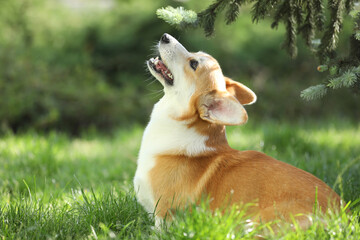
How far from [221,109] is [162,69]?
0.68 metres

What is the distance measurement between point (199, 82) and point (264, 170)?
2.50 feet

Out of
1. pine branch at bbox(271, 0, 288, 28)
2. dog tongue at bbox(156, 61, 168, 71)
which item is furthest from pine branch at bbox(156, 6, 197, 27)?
pine branch at bbox(271, 0, 288, 28)

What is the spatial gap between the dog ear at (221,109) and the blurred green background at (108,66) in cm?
377

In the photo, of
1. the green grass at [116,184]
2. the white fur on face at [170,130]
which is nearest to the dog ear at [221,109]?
the white fur on face at [170,130]

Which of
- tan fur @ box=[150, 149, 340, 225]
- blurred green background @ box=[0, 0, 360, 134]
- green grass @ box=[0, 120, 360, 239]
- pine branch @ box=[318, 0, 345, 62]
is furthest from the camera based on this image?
blurred green background @ box=[0, 0, 360, 134]

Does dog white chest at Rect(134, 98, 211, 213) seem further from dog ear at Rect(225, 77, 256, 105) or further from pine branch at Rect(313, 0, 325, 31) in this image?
pine branch at Rect(313, 0, 325, 31)

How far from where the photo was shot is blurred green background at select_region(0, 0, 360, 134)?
6.57 meters

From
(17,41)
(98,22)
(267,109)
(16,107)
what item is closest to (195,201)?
(16,107)

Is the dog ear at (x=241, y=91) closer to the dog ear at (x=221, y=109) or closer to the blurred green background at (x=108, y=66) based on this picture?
the dog ear at (x=221, y=109)

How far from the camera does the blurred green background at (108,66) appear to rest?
657 centimetres

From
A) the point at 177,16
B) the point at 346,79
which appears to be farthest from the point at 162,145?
the point at 346,79

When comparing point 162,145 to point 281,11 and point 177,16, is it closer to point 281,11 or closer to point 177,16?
point 177,16

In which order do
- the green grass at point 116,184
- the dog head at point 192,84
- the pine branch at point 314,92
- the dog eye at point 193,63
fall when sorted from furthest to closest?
→ the dog eye at point 193,63, the dog head at point 192,84, the pine branch at point 314,92, the green grass at point 116,184

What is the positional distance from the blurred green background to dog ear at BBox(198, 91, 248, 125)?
377 centimetres
